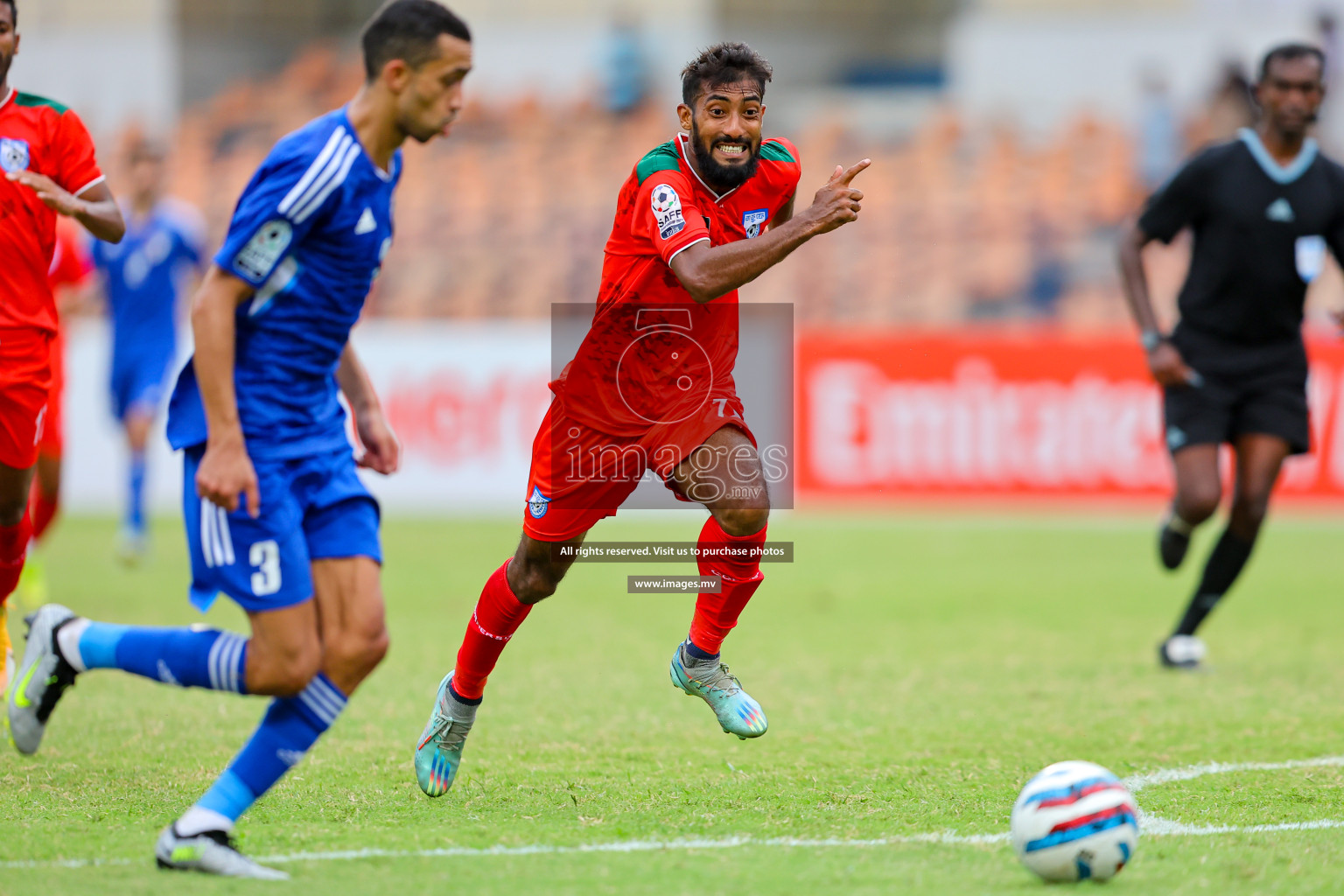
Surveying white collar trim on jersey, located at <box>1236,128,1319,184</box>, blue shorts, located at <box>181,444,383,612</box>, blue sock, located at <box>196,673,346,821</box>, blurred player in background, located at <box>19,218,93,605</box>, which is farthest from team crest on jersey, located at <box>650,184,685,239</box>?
white collar trim on jersey, located at <box>1236,128,1319,184</box>

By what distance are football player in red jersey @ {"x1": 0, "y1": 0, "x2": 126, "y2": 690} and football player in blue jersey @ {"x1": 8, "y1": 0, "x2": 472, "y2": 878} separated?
166 cm

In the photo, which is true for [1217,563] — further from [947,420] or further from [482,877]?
[947,420]

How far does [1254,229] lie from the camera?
23.2ft

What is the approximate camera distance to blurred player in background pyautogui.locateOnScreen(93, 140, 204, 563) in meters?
11.3

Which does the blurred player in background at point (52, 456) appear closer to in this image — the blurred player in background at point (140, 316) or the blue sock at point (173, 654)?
the blurred player in background at point (140, 316)

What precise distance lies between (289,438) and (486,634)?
129 cm

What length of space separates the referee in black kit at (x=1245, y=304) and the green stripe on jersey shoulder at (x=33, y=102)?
462cm

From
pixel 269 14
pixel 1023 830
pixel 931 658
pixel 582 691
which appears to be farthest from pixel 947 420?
pixel 269 14

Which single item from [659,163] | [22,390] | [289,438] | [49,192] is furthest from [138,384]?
[289,438]

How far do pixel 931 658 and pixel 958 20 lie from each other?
17.1 metres

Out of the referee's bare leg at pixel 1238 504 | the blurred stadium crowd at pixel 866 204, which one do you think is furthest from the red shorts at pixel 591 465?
the blurred stadium crowd at pixel 866 204

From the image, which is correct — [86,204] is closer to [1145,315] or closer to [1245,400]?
[1145,315]

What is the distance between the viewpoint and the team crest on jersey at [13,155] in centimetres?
534

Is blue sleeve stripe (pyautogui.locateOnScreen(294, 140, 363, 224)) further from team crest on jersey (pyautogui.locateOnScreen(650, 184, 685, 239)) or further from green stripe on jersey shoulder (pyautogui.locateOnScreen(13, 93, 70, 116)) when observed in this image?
green stripe on jersey shoulder (pyautogui.locateOnScreen(13, 93, 70, 116))
